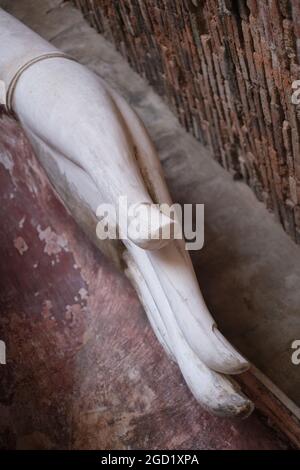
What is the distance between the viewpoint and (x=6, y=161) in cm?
235

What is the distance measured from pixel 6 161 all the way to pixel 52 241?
0.25m

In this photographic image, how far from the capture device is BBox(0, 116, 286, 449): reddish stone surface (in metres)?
2.00

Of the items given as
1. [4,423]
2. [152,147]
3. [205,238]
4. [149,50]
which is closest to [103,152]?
[152,147]

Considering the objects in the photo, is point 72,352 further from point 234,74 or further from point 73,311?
point 234,74

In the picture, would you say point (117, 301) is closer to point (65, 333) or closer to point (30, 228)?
point (65, 333)

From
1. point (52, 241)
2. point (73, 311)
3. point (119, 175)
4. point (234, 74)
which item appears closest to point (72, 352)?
point (73, 311)

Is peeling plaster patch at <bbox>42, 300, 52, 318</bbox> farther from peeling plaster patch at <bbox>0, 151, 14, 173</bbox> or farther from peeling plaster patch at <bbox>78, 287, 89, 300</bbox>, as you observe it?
peeling plaster patch at <bbox>0, 151, 14, 173</bbox>

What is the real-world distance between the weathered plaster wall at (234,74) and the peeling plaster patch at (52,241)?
66 cm

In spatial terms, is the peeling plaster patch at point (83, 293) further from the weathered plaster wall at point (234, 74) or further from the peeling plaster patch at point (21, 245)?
the weathered plaster wall at point (234, 74)

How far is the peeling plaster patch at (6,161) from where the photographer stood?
7.68 ft

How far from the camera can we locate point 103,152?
1915mm
